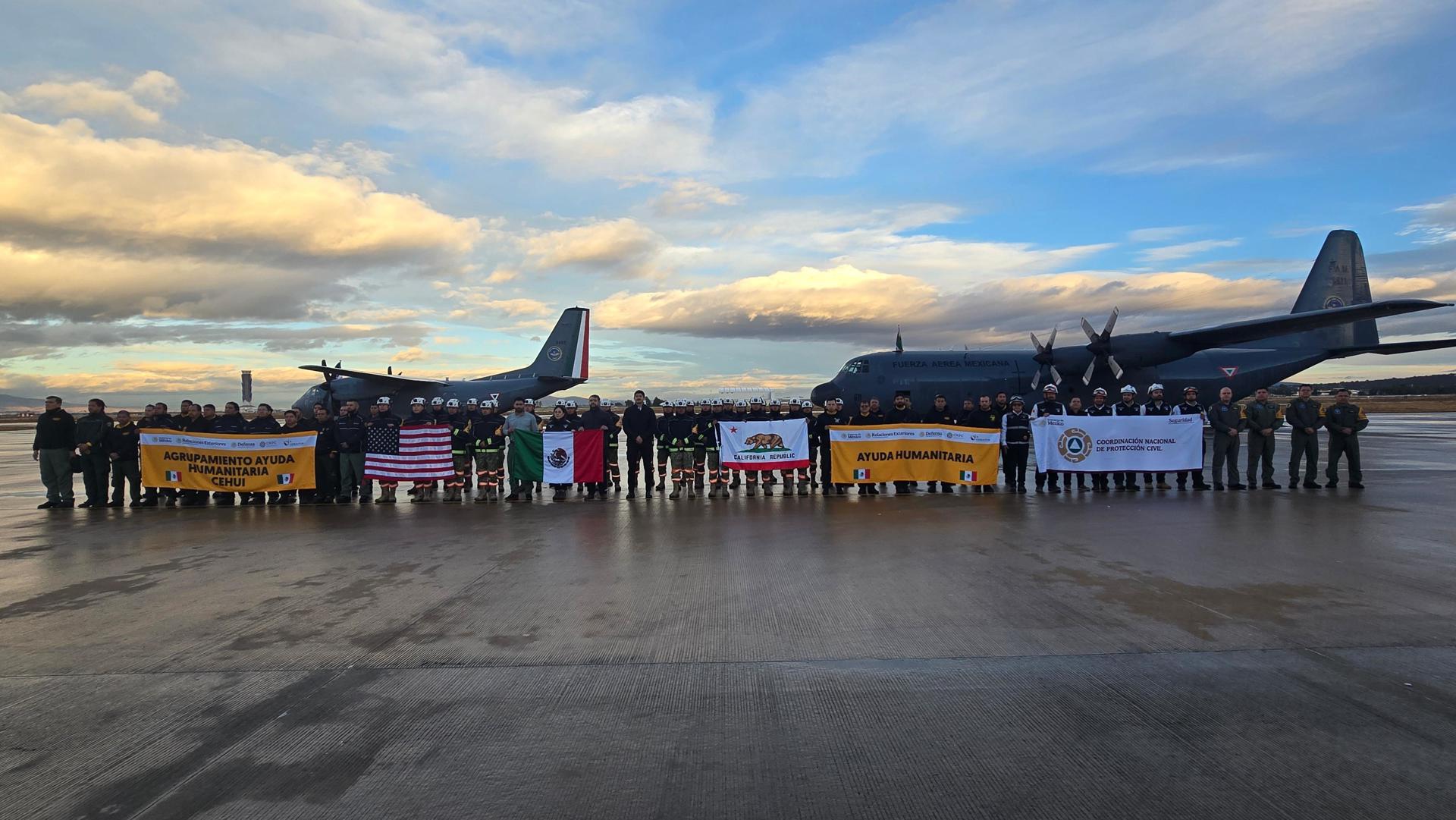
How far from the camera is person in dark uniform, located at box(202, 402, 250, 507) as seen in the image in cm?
1318

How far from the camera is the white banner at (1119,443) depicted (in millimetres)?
13172

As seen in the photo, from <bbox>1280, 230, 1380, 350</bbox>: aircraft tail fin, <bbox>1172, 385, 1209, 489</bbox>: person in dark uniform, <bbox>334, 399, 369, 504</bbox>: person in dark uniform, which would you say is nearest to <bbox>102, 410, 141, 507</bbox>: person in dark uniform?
<bbox>334, 399, 369, 504</bbox>: person in dark uniform

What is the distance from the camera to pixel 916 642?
16.5 ft

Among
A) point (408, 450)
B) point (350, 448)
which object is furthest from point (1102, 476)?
point (350, 448)

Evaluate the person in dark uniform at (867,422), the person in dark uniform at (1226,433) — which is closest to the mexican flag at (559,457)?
the person in dark uniform at (867,422)

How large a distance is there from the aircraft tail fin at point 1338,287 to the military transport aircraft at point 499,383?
2881 cm

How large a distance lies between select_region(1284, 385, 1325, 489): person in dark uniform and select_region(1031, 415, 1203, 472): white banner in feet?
4.30

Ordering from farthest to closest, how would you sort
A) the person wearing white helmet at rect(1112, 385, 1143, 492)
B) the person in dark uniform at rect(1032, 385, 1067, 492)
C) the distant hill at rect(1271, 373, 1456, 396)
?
the distant hill at rect(1271, 373, 1456, 396), the person wearing white helmet at rect(1112, 385, 1143, 492), the person in dark uniform at rect(1032, 385, 1067, 492)

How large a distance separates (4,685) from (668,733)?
3.98 metres

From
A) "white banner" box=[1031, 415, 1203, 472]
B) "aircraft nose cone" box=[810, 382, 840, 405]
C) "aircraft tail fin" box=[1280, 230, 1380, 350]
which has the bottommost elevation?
"white banner" box=[1031, 415, 1203, 472]

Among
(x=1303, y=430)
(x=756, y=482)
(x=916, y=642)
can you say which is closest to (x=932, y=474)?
(x=756, y=482)

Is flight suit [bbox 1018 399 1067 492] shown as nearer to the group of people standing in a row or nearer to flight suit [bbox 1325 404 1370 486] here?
the group of people standing in a row

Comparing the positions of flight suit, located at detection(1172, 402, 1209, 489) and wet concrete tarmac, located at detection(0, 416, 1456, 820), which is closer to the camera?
wet concrete tarmac, located at detection(0, 416, 1456, 820)

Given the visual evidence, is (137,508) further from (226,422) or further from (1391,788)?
(1391,788)
